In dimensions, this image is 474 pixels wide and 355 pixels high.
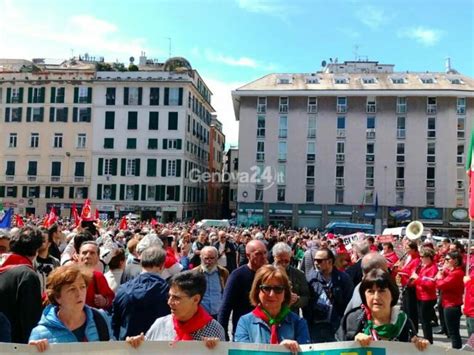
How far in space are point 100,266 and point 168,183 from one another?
46.5 meters

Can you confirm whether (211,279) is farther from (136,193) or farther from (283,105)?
(283,105)

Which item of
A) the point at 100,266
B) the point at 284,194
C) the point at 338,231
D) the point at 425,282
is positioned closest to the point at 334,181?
the point at 284,194

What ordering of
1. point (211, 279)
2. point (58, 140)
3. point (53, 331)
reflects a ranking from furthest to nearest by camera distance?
point (58, 140) < point (211, 279) < point (53, 331)

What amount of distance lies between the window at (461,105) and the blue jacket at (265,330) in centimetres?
5356

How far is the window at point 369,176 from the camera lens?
52.5m

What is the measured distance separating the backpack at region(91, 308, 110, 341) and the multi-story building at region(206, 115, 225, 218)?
62989 mm

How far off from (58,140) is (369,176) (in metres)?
32.7

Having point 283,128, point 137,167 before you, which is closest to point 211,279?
point 137,167

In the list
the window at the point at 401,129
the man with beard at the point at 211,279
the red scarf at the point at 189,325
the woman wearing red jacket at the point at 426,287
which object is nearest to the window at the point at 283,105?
the window at the point at 401,129

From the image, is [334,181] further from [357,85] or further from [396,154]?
[357,85]

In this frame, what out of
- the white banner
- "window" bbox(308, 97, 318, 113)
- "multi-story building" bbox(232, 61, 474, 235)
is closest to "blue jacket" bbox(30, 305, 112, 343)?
the white banner

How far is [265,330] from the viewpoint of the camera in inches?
147

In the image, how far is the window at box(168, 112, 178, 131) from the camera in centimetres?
5291

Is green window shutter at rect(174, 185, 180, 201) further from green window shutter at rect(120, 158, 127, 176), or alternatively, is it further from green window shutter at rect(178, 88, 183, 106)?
green window shutter at rect(178, 88, 183, 106)
